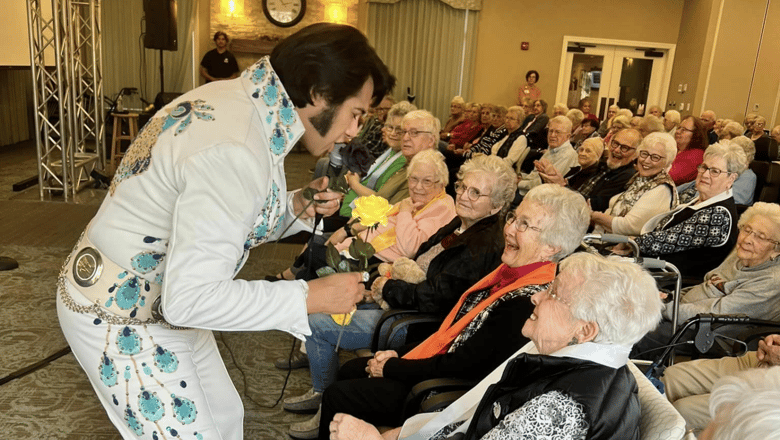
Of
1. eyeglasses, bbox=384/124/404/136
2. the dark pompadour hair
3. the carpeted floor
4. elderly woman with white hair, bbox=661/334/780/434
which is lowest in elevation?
the carpeted floor

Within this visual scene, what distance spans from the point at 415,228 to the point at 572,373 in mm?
1748

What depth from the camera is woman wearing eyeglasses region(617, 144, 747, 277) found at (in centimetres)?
332

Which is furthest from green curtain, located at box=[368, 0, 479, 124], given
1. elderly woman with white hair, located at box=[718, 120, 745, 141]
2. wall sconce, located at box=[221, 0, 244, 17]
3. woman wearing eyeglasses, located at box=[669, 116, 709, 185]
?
woman wearing eyeglasses, located at box=[669, 116, 709, 185]

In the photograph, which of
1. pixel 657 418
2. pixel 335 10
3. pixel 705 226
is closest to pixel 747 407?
pixel 657 418

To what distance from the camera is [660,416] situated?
54.9 inches

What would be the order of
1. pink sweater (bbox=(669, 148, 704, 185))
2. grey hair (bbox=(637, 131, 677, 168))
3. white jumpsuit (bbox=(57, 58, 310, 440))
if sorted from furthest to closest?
pink sweater (bbox=(669, 148, 704, 185)) → grey hair (bbox=(637, 131, 677, 168)) → white jumpsuit (bbox=(57, 58, 310, 440))

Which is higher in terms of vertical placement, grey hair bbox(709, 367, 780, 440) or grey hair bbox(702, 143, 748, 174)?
grey hair bbox(702, 143, 748, 174)

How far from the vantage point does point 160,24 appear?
7.86 m

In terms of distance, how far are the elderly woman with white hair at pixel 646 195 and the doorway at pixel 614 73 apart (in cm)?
746

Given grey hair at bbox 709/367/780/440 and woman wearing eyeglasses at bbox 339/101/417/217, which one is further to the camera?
woman wearing eyeglasses at bbox 339/101/417/217

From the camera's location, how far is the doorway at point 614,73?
1109 cm

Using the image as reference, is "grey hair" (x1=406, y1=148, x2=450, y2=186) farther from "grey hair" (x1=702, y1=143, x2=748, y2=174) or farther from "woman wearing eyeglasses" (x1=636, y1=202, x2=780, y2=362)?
"grey hair" (x1=702, y1=143, x2=748, y2=174)

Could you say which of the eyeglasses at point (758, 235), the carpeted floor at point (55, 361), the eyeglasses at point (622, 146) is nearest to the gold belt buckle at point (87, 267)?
the carpeted floor at point (55, 361)

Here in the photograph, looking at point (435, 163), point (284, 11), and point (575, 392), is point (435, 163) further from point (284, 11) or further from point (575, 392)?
point (284, 11)
